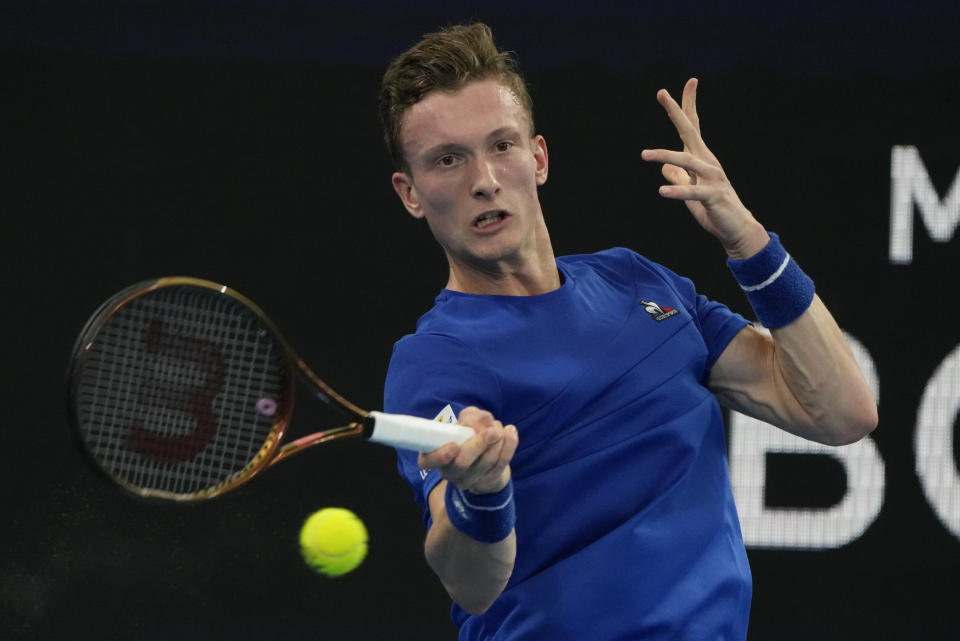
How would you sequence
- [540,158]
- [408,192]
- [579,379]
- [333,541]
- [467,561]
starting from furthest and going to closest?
1. [333,541]
2. [540,158]
3. [408,192]
4. [579,379]
5. [467,561]

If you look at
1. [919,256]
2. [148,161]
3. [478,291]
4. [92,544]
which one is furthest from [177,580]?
[919,256]

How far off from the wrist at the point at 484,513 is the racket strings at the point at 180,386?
31 centimetres

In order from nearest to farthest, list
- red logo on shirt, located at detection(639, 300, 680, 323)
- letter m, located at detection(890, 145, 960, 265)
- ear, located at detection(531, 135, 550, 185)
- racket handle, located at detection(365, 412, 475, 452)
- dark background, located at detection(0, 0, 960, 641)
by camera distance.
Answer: racket handle, located at detection(365, 412, 475, 452) < red logo on shirt, located at detection(639, 300, 680, 323) < ear, located at detection(531, 135, 550, 185) < dark background, located at detection(0, 0, 960, 641) < letter m, located at detection(890, 145, 960, 265)

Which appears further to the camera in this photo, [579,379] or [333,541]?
[333,541]

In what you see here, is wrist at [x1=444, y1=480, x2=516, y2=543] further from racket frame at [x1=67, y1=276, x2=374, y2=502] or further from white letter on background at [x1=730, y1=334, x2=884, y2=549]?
white letter on background at [x1=730, y1=334, x2=884, y2=549]

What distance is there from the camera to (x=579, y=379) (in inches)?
89.7

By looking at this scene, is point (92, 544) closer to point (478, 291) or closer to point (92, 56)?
point (92, 56)

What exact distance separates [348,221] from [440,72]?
158 cm

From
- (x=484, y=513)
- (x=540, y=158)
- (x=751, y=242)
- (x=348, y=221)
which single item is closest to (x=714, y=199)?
(x=751, y=242)

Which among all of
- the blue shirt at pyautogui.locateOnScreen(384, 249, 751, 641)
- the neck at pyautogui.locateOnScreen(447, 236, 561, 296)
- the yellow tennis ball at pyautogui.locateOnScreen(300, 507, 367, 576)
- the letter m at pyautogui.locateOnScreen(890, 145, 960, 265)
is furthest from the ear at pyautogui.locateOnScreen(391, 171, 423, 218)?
the letter m at pyautogui.locateOnScreen(890, 145, 960, 265)

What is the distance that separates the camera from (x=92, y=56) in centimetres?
393

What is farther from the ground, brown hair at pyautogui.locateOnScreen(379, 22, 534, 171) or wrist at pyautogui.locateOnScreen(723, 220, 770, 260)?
brown hair at pyautogui.locateOnScreen(379, 22, 534, 171)

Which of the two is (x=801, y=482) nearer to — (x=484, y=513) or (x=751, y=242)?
(x=751, y=242)

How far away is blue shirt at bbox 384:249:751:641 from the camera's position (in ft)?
7.23
